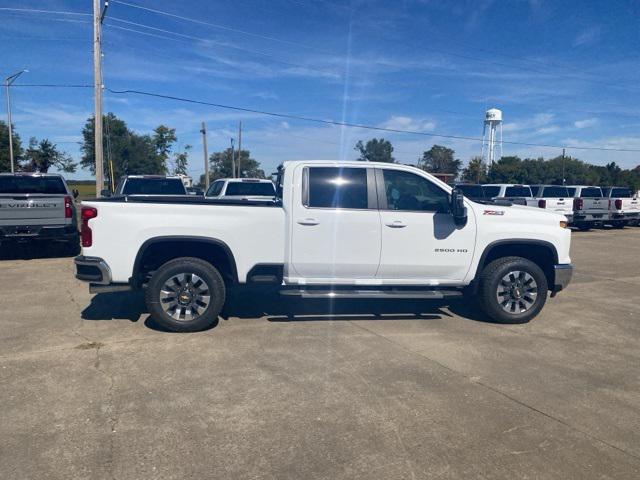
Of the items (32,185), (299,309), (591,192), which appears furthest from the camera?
(591,192)

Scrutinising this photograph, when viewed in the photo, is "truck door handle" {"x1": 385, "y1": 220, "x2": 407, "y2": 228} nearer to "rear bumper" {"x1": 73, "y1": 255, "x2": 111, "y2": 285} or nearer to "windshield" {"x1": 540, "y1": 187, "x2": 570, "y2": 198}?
"rear bumper" {"x1": 73, "y1": 255, "x2": 111, "y2": 285}

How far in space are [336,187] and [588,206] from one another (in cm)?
1791

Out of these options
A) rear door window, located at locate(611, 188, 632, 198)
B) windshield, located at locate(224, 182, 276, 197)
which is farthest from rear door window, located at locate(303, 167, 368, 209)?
rear door window, located at locate(611, 188, 632, 198)

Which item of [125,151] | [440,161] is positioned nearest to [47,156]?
[125,151]

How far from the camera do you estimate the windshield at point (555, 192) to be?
67.1 ft

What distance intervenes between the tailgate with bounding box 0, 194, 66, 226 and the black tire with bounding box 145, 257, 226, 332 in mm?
5983

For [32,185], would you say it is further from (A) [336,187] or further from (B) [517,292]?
(B) [517,292]

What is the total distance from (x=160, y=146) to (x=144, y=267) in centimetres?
7591

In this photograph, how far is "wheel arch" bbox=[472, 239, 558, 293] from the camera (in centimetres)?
630

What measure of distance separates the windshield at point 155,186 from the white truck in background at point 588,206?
1591 cm

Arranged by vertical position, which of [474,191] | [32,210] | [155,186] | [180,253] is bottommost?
[180,253]

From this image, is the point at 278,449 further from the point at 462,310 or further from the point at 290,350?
the point at 462,310

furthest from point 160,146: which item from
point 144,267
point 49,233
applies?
point 144,267

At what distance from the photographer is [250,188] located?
14.4 metres
